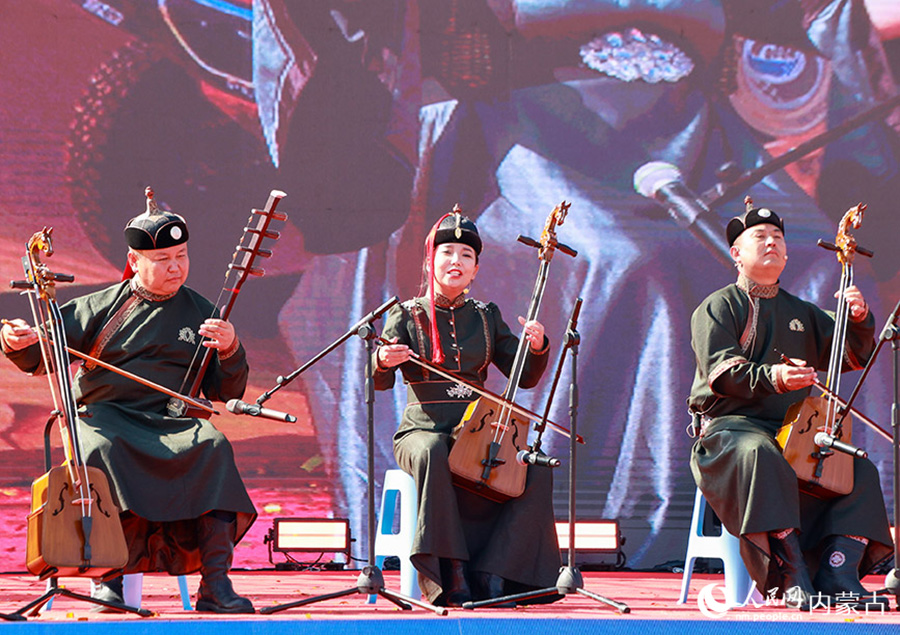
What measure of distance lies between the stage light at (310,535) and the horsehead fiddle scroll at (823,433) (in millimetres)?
2410

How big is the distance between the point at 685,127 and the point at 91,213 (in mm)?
2991

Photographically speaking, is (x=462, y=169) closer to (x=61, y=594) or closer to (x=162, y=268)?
(x=162, y=268)

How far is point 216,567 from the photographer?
3.52 m

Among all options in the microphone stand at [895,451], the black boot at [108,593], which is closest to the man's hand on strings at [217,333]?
the black boot at [108,593]

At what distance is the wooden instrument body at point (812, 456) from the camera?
3.89 metres

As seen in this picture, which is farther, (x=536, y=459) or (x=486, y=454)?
(x=486, y=454)

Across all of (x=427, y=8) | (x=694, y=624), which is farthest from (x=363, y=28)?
(x=694, y=624)

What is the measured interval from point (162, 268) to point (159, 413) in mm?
462

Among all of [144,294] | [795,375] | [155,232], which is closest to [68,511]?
[144,294]

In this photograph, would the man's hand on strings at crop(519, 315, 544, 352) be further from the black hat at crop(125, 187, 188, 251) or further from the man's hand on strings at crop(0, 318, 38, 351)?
the man's hand on strings at crop(0, 318, 38, 351)

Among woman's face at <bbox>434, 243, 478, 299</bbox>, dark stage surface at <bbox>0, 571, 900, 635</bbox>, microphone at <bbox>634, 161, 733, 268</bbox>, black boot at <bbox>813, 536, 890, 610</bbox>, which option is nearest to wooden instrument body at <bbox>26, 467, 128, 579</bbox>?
dark stage surface at <bbox>0, 571, 900, 635</bbox>

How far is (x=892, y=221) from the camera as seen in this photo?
612 centimetres

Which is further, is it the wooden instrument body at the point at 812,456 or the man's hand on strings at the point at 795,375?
the wooden instrument body at the point at 812,456

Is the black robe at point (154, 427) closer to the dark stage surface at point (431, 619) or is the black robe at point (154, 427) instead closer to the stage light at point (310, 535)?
the dark stage surface at point (431, 619)
